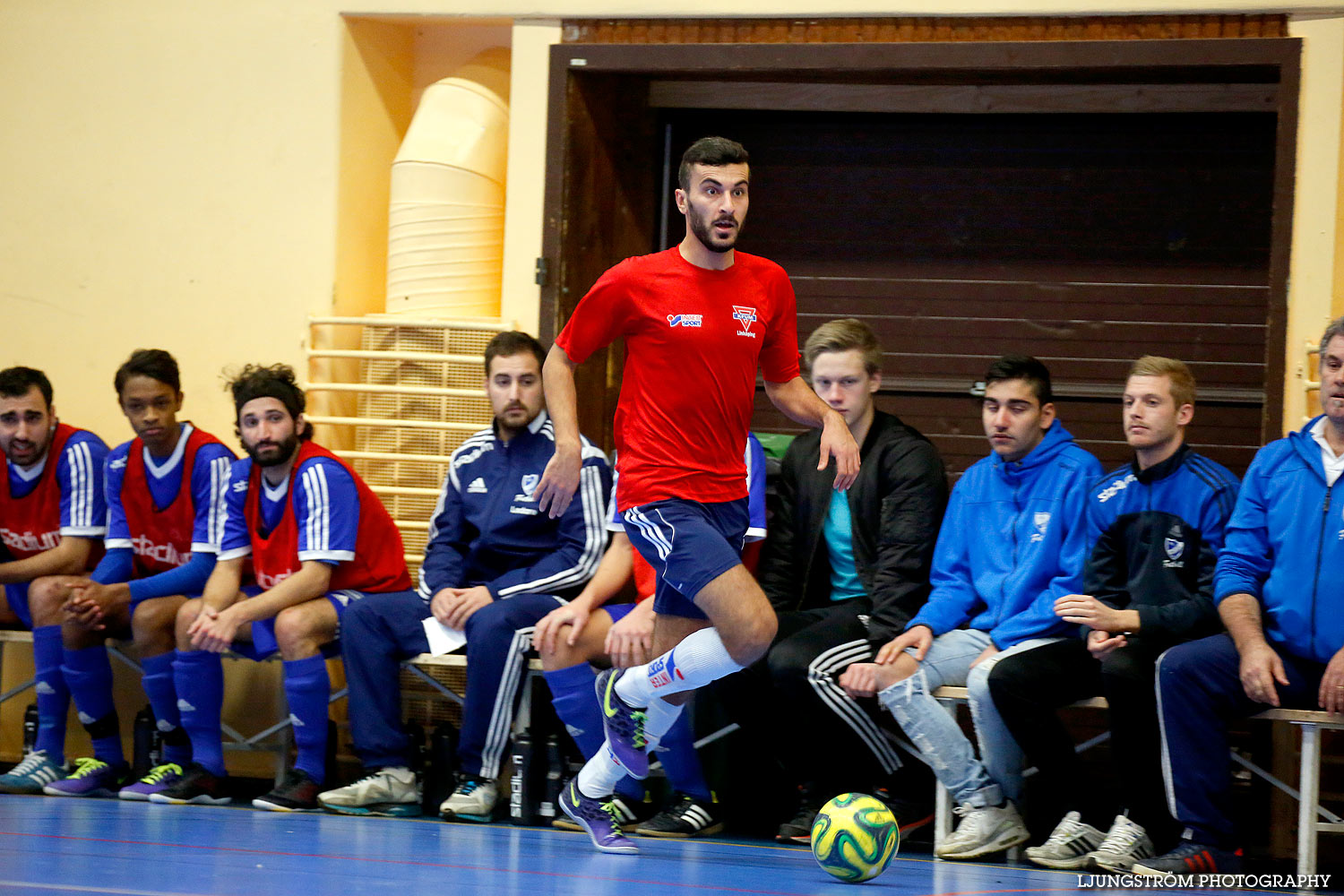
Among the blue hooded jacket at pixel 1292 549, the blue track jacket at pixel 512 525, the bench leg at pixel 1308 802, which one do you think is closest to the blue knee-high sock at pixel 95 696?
the blue track jacket at pixel 512 525

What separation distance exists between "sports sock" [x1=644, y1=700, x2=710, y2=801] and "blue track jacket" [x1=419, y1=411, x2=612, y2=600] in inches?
27.5

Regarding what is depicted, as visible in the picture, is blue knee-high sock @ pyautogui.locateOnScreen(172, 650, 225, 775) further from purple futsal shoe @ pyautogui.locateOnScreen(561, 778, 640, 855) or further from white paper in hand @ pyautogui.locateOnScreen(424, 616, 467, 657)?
purple futsal shoe @ pyautogui.locateOnScreen(561, 778, 640, 855)

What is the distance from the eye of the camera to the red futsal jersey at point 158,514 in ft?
18.5

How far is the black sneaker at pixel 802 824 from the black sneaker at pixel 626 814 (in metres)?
0.48

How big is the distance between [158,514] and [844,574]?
8.89ft

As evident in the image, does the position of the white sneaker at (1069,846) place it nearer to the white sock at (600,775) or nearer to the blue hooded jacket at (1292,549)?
the blue hooded jacket at (1292,549)

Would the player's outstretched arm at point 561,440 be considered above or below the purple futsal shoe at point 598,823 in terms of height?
above

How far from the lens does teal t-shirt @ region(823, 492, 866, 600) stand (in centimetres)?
493

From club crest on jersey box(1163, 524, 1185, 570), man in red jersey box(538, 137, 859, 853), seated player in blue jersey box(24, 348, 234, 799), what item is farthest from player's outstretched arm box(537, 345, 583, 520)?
seated player in blue jersey box(24, 348, 234, 799)

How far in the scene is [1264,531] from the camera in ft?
13.8

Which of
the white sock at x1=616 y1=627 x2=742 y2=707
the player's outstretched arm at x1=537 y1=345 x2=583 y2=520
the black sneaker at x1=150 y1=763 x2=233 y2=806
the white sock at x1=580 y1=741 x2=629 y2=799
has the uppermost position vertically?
the player's outstretched arm at x1=537 y1=345 x2=583 y2=520

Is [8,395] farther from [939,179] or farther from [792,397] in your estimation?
[939,179]

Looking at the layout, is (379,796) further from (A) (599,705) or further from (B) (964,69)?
(B) (964,69)

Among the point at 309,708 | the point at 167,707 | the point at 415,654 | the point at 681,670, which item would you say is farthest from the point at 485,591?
the point at 681,670
